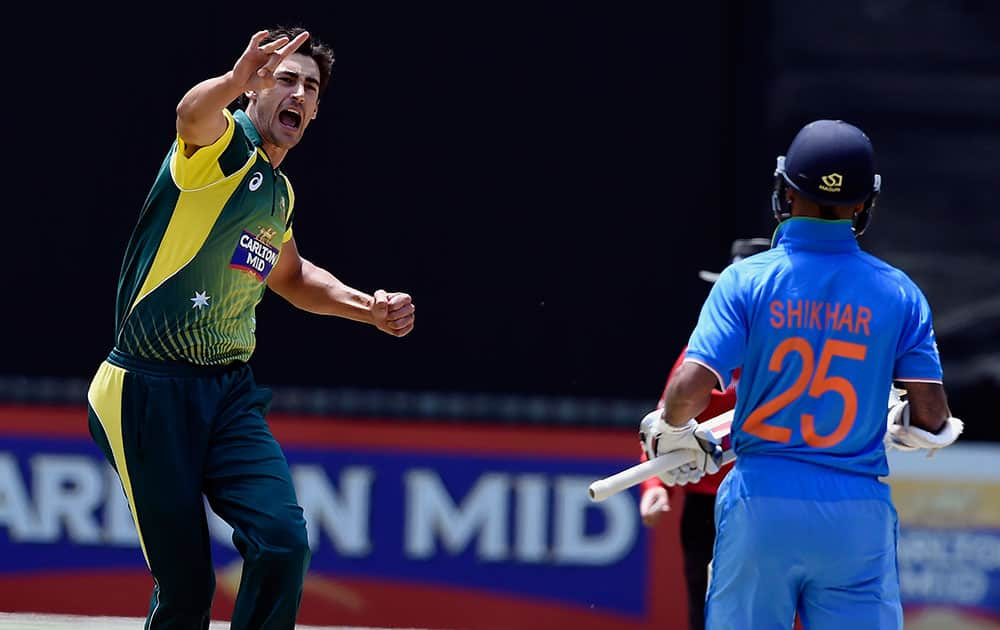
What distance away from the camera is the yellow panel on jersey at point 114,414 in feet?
14.5

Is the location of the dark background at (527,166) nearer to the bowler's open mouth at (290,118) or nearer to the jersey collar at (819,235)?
the bowler's open mouth at (290,118)

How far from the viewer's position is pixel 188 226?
172 inches

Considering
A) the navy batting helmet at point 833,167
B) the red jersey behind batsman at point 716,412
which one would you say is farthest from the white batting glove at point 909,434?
the red jersey behind batsman at point 716,412

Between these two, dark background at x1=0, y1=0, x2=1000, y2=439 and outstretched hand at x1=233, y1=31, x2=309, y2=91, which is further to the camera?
dark background at x1=0, y1=0, x2=1000, y2=439

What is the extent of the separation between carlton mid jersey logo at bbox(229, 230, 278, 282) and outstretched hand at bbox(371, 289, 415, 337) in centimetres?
36

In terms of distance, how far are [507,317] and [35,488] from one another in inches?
83.8

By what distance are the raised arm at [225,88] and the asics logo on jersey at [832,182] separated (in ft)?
4.48

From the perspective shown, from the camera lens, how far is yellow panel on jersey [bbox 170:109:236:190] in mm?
4281

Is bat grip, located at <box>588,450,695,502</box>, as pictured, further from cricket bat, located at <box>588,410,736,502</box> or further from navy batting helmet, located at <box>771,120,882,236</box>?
navy batting helmet, located at <box>771,120,882,236</box>

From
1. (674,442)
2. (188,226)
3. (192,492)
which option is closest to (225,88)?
(188,226)

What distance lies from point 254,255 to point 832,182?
162 cm

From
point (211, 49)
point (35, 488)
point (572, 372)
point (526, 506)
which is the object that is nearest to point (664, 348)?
point (572, 372)

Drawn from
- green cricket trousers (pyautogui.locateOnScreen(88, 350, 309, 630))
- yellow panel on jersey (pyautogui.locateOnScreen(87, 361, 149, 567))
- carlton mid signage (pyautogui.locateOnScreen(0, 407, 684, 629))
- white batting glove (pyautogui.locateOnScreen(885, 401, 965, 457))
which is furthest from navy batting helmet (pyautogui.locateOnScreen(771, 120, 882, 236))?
carlton mid signage (pyautogui.locateOnScreen(0, 407, 684, 629))

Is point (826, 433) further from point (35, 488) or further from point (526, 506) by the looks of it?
point (35, 488)
